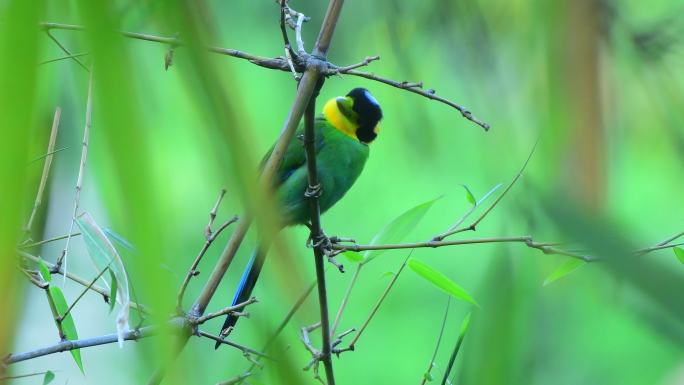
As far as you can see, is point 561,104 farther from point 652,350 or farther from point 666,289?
point 652,350

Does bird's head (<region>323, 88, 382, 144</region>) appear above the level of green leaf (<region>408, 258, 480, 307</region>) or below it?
above

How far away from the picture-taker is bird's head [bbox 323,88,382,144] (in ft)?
6.22

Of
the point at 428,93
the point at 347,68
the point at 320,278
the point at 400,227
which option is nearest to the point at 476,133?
the point at 428,93

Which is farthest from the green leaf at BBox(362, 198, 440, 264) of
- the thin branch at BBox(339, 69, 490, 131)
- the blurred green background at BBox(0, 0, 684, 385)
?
the blurred green background at BBox(0, 0, 684, 385)

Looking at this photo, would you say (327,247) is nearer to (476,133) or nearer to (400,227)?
(400,227)

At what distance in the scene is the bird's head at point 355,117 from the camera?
1.90 m

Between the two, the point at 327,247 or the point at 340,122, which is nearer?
the point at 327,247

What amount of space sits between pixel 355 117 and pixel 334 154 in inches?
5.9

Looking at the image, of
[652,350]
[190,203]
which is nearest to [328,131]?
[190,203]

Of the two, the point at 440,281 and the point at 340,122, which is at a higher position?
the point at 340,122

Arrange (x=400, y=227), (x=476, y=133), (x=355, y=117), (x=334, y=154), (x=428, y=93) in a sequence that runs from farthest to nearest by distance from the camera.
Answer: (x=355, y=117), (x=334, y=154), (x=400, y=227), (x=428, y=93), (x=476, y=133)

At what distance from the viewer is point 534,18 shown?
0.23 metres

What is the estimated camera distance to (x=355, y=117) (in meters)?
1.91

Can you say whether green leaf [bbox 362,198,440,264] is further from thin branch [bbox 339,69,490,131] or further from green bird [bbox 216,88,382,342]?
green bird [bbox 216,88,382,342]
